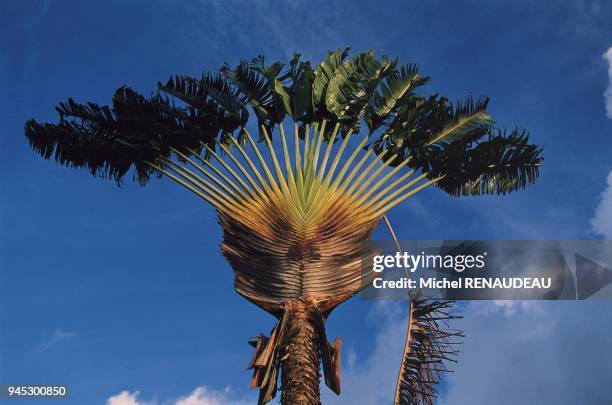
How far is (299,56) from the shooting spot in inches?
539

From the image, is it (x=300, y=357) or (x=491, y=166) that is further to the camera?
(x=491, y=166)

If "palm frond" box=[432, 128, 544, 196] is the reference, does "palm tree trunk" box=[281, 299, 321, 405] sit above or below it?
below

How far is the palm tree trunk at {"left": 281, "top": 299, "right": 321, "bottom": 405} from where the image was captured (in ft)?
35.9

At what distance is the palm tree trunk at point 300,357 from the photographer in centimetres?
1095

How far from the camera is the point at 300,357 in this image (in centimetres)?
1115

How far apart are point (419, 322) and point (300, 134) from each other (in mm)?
5068

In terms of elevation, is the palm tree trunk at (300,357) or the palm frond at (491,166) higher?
the palm frond at (491,166)

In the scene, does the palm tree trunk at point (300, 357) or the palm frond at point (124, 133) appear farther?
the palm frond at point (124, 133)

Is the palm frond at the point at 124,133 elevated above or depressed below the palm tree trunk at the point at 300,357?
above

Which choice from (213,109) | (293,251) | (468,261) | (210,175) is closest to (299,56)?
(213,109)

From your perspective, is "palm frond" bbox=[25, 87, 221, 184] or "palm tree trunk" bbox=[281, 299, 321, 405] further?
"palm frond" bbox=[25, 87, 221, 184]

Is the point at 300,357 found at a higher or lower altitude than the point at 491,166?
lower

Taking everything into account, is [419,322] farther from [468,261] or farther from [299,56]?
[299,56]

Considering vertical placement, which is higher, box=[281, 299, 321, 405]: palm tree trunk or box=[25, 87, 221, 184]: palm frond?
box=[25, 87, 221, 184]: palm frond
